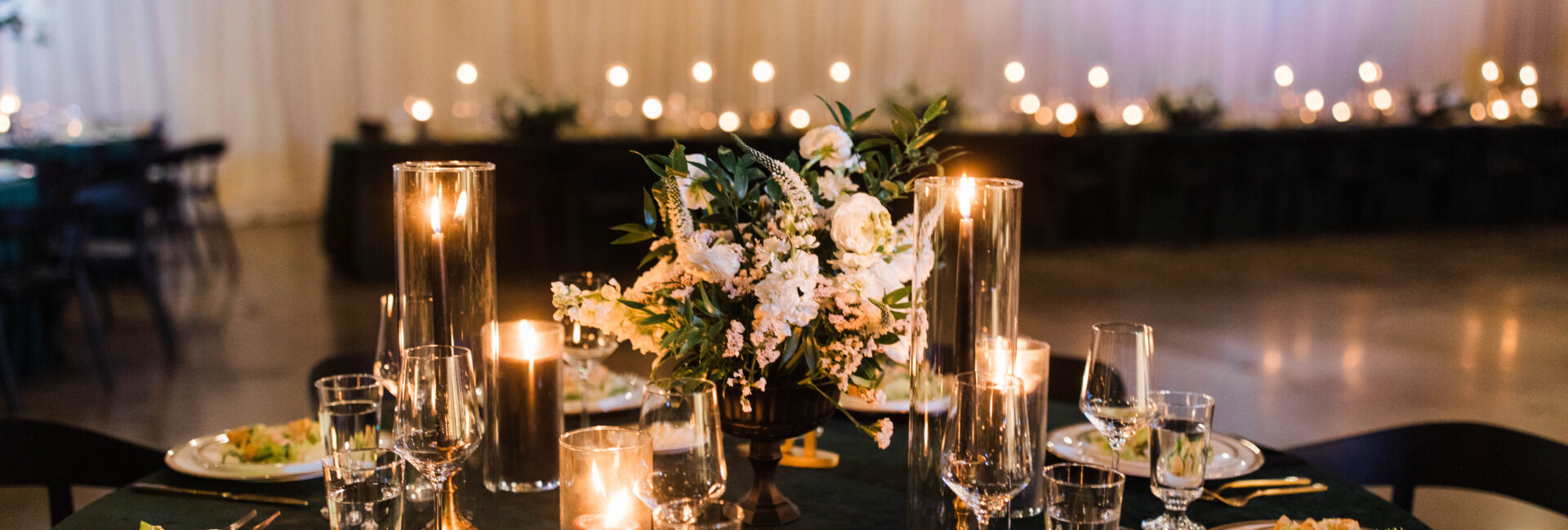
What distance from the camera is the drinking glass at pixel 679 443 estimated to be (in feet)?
3.67

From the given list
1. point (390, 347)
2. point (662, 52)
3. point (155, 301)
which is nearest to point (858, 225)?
point (390, 347)

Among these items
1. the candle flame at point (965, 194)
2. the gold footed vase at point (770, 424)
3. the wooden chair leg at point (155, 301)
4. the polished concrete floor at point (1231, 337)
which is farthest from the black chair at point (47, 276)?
the candle flame at point (965, 194)

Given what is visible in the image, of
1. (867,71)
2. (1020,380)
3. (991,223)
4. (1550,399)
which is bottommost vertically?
(1550,399)

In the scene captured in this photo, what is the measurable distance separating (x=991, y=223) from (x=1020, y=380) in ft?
0.63

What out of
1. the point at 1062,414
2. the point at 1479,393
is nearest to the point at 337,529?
the point at 1062,414

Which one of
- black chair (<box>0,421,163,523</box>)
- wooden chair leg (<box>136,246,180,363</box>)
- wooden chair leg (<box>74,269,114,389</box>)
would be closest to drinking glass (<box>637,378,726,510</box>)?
black chair (<box>0,421,163,523</box>)

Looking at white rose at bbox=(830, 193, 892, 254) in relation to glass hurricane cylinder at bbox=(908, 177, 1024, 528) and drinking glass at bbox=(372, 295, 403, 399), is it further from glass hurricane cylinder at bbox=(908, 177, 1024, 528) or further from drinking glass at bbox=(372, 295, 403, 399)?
drinking glass at bbox=(372, 295, 403, 399)

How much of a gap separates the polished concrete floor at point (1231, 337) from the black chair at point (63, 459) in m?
1.55

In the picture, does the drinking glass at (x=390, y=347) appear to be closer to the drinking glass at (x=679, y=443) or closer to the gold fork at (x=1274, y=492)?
the drinking glass at (x=679, y=443)

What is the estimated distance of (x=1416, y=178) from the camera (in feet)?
30.6

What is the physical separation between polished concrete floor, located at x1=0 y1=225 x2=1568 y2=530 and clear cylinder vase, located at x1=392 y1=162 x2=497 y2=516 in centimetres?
230

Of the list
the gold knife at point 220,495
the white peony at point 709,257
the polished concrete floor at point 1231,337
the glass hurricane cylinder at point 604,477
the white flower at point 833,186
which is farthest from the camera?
the polished concrete floor at point 1231,337

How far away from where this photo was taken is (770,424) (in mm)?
1342

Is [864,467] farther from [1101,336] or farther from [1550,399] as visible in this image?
[1550,399]
